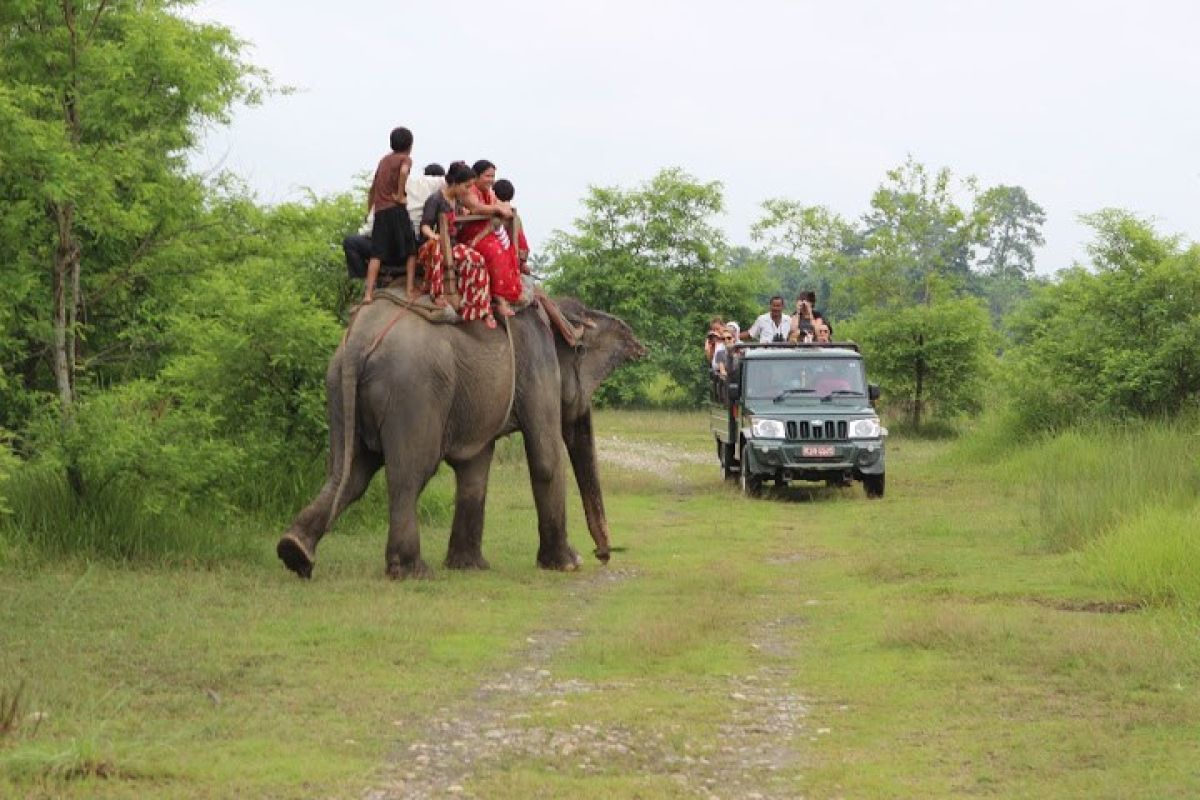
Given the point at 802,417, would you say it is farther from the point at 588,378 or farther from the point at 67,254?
the point at 67,254

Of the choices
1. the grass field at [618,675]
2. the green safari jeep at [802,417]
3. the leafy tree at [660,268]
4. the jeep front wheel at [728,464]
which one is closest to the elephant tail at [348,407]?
the grass field at [618,675]

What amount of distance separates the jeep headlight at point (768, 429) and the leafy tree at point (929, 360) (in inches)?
620

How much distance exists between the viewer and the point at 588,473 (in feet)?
55.5

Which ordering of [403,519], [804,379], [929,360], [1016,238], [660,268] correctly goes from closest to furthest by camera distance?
[403,519]
[804,379]
[929,360]
[660,268]
[1016,238]

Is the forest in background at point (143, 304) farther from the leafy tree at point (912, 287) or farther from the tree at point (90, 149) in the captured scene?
the leafy tree at point (912, 287)

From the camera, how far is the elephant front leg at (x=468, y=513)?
51.0 feet

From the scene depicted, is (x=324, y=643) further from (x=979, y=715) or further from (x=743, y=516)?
(x=743, y=516)

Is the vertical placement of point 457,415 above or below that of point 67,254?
below

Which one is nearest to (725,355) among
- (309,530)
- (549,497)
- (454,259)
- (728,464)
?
(728,464)

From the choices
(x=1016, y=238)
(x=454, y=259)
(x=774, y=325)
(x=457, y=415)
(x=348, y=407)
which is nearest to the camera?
(x=348, y=407)

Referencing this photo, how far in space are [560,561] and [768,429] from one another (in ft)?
26.7

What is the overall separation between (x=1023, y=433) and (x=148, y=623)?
59.2 feet

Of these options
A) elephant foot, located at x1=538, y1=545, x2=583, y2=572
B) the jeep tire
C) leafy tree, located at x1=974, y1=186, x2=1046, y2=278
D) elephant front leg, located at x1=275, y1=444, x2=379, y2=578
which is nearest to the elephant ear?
elephant foot, located at x1=538, y1=545, x2=583, y2=572

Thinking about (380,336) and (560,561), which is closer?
(380,336)
